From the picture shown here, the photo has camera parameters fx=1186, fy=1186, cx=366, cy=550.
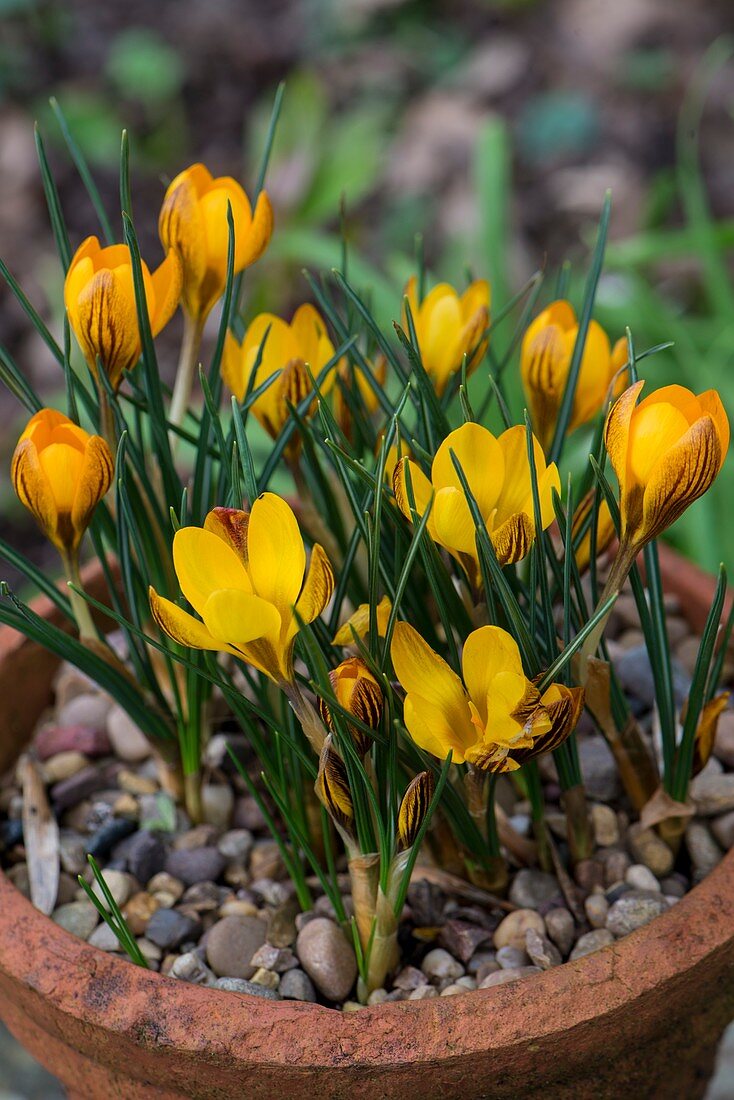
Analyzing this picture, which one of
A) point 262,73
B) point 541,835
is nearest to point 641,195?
point 262,73

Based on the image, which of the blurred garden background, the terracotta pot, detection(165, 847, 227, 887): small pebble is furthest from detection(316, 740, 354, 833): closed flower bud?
the blurred garden background

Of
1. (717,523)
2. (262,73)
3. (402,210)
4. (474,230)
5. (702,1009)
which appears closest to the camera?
(702,1009)

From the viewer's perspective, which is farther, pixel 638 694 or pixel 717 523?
pixel 717 523

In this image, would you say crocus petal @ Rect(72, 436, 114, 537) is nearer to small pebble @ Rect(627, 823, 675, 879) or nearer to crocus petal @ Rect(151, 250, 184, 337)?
crocus petal @ Rect(151, 250, 184, 337)

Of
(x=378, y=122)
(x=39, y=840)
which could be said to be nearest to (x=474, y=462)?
(x=39, y=840)

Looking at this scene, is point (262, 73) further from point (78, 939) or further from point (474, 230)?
point (78, 939)

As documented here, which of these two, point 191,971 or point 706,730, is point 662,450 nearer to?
point 706,730
